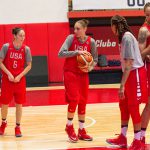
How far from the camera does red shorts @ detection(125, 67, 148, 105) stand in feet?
18.1

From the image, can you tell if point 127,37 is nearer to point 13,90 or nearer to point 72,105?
point 72,105

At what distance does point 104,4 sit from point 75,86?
300 inches

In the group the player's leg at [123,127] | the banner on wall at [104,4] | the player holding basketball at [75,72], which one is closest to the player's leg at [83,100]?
the player holding basketball at [75,72]

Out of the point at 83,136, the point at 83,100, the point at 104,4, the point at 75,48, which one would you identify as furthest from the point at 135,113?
the point at 104,4

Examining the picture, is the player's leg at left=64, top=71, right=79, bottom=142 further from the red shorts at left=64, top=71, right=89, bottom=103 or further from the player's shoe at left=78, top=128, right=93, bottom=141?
the player's shoe at left=78, top=128, right=93, bottom=141

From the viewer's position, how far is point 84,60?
239 inches

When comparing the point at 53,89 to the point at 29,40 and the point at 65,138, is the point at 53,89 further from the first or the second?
the point at 65,138

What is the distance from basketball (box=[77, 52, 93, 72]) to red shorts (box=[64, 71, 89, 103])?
0.19 m

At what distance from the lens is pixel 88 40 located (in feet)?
20.6

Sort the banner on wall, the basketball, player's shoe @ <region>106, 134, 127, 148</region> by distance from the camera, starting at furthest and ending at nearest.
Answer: the banner on wall → the basketball → player's shoe @ <region>106, 134, 127, 148</region>

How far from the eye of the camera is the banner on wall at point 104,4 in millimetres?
13422

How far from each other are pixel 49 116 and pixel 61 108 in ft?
2.76

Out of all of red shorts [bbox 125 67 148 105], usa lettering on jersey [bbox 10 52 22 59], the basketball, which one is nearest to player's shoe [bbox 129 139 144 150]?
red shorts [bbox 125 67 148 105]

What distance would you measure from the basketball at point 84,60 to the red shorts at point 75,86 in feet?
0.61
